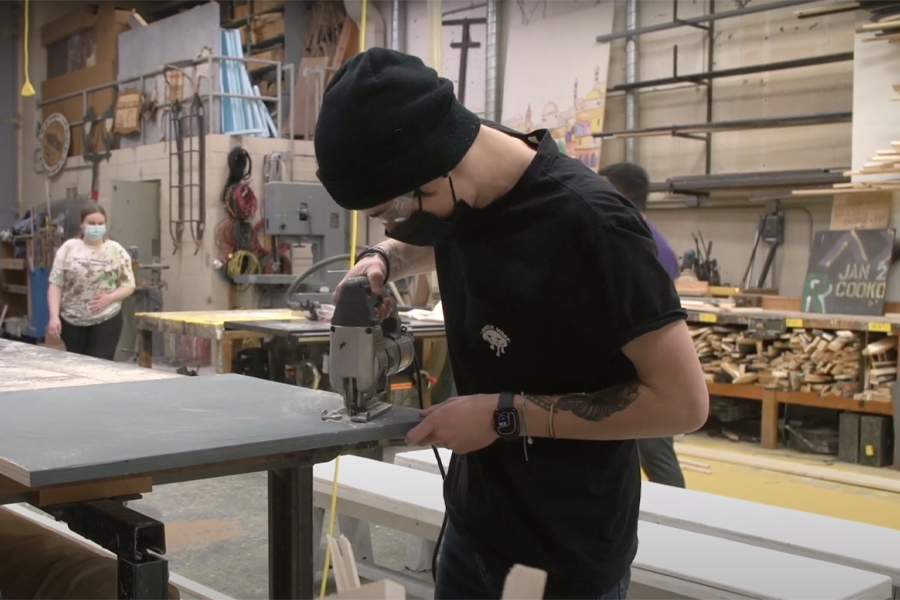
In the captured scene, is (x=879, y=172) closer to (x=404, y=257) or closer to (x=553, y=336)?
(x=404, y=257)

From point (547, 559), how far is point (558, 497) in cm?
10

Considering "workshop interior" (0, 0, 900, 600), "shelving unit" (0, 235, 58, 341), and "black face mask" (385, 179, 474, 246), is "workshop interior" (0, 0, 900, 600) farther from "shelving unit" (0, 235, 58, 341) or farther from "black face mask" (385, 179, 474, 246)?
"black face mask" (385, 179, 474, 246)

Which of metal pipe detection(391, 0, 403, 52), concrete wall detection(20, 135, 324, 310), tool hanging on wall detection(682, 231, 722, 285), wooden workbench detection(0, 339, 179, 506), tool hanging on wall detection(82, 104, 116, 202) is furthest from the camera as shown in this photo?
tool hanging on wall detection(82, 104, 116, 202)

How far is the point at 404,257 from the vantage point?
70.0 inches

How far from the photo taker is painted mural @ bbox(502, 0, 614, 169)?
7184 mm

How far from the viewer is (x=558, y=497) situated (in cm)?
139

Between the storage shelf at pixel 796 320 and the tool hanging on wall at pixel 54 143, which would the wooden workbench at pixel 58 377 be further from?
the tool hanging on wall at pixel 54 143

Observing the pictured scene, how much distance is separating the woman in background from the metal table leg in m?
3.88

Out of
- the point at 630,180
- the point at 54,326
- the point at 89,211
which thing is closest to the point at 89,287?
the point at 54,326

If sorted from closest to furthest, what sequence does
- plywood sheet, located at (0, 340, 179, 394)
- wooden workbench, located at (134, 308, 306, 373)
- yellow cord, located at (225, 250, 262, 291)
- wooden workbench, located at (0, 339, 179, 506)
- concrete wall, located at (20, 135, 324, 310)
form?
wooden workbench, located at (0, 339, 179, 506) < plywood sheet, located at (0, 340, 179, 394) < wooden workbench, located at (134, 308, 306, 373) < yellow cord, located at (225, 250, 262, 291) < concrete wall, located at (20, 135, 324, 310)

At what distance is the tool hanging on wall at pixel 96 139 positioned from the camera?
1061 centimetres

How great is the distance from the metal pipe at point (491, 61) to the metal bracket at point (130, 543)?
22.5 feet

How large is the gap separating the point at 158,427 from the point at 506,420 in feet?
1.76

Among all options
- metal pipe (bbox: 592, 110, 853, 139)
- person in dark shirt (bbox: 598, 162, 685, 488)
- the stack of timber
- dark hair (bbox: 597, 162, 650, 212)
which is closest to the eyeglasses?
person in dark shirt (bbox: 598, 162, 685, 488)
